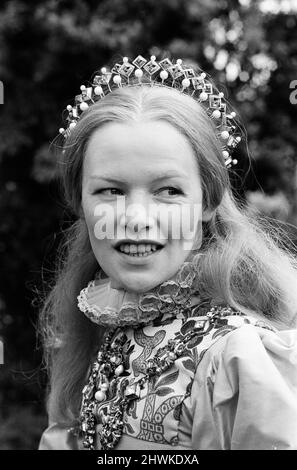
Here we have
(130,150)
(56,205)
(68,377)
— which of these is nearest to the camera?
(130,150)

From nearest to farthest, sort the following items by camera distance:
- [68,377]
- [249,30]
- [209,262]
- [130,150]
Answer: [130,150] < [209,262] < [68,377] < [249,30]

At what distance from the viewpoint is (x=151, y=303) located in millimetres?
1850

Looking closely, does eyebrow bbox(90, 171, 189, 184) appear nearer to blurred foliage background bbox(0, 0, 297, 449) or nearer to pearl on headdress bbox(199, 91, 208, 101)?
pearl on headdress bbox(199, 91, 208, 101)

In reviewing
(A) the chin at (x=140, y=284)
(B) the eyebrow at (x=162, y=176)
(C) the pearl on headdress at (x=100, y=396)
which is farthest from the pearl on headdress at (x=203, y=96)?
(C) the pearl on headdress at (x=100, y=396)

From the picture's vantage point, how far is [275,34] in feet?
12.2

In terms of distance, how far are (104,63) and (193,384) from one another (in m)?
2.34

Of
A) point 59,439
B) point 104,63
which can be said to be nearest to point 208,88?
point 59,439

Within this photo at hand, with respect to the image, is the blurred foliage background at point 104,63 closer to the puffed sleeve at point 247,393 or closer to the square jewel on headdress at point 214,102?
the square jewel on headdress at point 214,102

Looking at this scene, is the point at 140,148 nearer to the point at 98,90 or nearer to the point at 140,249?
the point at 140,249

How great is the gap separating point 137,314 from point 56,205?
2.14 meters

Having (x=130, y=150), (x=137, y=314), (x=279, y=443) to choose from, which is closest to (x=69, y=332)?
(x=137, y=314)

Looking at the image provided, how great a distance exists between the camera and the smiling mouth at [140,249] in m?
1.80

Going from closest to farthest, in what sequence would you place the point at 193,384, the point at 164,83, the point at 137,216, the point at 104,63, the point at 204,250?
the point at 193,384 → the point at 137,216 → the point at 204,250 → the point at 164,83 → the point at 104,63

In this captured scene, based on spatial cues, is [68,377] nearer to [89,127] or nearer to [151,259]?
[151,259]
